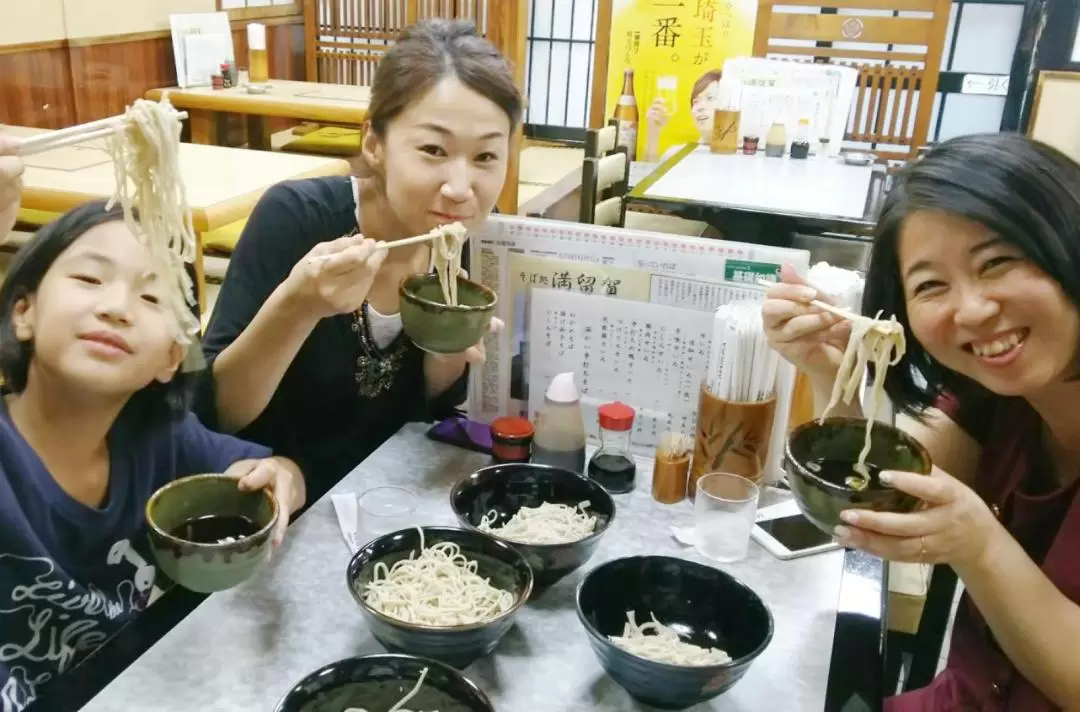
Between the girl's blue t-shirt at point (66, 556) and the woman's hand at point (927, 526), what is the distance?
3.37 ft

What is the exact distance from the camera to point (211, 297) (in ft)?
12.4

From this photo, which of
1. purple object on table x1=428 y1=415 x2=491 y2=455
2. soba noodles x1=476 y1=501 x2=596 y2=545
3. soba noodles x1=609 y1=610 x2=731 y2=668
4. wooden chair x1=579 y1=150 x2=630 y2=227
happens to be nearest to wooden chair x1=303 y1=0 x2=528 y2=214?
wooden chair x1=579 y1=150 x2=630 y2=227

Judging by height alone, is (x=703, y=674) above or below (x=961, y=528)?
below

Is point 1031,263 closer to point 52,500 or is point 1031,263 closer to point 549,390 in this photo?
point 549,390

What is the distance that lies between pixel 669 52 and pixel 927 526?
485 cm

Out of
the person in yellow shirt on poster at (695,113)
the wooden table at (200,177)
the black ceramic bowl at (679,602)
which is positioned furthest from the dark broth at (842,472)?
the person in yellow shirt on poster at (695,113)

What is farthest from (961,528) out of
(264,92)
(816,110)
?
(264,92)

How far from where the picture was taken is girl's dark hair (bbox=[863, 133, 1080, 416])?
110 centimetres

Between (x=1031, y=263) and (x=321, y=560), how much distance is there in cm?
104

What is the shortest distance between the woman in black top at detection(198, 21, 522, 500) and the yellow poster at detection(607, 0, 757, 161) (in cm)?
367

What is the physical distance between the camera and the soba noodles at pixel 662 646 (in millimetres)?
1117

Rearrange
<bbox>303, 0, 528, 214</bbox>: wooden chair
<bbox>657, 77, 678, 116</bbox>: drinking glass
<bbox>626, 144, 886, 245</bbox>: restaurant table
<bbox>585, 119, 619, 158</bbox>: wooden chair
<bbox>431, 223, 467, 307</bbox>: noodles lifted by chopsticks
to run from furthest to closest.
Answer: <bbox>303, 0, 528, 214</bbox>: wooden chair, <bbox>657, 77, 678, 116</bbox>: drinking glass, <bbox>585, 119, 619, 158</bbox>: wooden chair, <bbox>626, 144, 886, 245</bbox>: restaurant table, <bbox>431, 223, 467, 307</bbox>: noodles lifted by chopsticks

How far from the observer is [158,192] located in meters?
1.16

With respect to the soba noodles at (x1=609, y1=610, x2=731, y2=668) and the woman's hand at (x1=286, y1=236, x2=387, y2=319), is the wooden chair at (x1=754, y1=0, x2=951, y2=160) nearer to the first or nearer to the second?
the woman's hand at (x1=286, y1=236, x2=387, y2=319)
